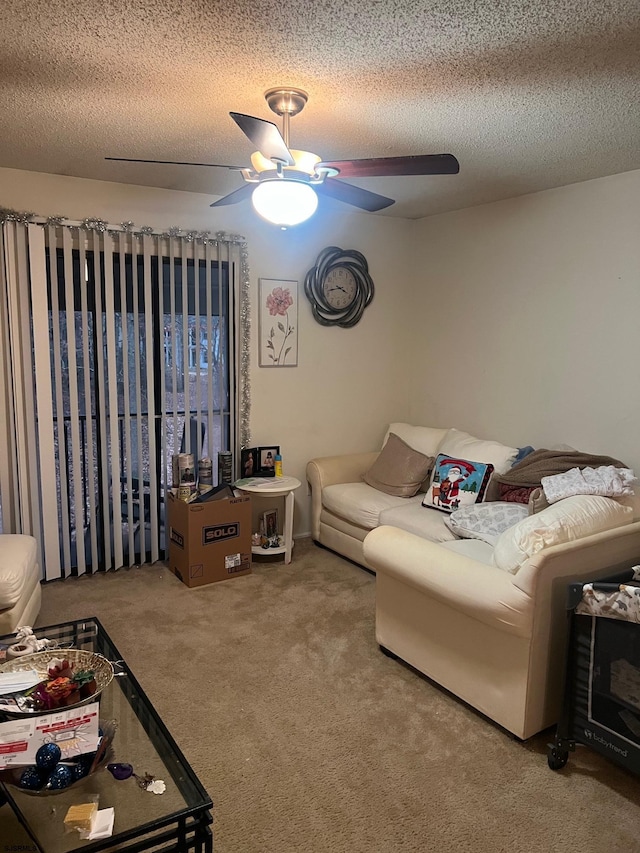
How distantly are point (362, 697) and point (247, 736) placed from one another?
21.1 inches

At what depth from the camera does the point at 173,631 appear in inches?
128

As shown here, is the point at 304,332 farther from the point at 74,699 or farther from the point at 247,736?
the point at 74,699

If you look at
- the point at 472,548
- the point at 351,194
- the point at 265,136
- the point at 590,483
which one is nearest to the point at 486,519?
the point at 472,548

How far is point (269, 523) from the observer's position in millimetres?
4406

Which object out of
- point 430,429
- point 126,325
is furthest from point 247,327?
point 430,429

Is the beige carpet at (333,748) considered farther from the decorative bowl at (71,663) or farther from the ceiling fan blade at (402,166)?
the ceiling fan blade at (402,166)

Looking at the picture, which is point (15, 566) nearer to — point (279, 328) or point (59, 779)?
point (59, 779)

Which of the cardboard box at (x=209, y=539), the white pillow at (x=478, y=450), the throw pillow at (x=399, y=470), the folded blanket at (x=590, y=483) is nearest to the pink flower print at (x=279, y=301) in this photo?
the throw pillow at (x=399, y=470)

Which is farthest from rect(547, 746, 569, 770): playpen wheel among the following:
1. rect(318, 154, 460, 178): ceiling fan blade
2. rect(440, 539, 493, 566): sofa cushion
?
rect(318, 154, 460, 178): ceiling fan blade

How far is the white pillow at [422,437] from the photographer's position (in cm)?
446

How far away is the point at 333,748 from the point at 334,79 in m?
2.48

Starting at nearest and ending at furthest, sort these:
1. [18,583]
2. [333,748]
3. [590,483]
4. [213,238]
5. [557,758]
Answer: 1. [557,758]
2. [333,748]
3. [18,583]
4. [590,483]
5. [213,238]

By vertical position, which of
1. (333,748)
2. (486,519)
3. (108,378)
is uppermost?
(108,378)

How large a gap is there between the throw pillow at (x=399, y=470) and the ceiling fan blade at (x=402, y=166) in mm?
2276
